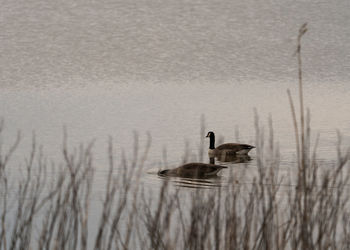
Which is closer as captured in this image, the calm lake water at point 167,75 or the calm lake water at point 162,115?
the calm lake water at point 162,115

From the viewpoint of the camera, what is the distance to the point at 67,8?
7919cm

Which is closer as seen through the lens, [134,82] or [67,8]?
[134,82]

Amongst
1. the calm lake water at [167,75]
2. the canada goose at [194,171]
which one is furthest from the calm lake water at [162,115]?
the canada goose at [194,171]

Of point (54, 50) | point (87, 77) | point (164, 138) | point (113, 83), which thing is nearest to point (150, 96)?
point (113, 83)

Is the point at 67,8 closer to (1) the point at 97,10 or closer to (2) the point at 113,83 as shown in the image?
(1) the point at 97,10

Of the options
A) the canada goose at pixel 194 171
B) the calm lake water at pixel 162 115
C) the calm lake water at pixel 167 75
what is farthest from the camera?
the calm lake water at pixel 167 75

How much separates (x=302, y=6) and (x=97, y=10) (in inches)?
782

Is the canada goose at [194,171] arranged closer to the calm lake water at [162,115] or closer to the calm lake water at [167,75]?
the calm lake water at [167,75]

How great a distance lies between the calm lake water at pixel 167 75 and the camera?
782 inches

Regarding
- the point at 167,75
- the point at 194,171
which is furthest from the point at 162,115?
the point at 167,75

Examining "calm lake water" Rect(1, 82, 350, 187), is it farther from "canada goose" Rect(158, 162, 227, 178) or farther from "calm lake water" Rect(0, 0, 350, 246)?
"canada goose" Rect(158, 162, 227, 178)

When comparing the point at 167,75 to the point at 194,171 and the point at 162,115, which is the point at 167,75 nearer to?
the point at 162,115

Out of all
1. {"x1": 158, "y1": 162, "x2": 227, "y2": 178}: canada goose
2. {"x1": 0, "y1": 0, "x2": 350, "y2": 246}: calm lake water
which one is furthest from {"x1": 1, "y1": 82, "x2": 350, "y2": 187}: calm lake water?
{"x1": 158, "y1": 162, "x2": 227, "y2": 178}: canada goose

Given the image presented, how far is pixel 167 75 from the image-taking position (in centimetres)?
4294
